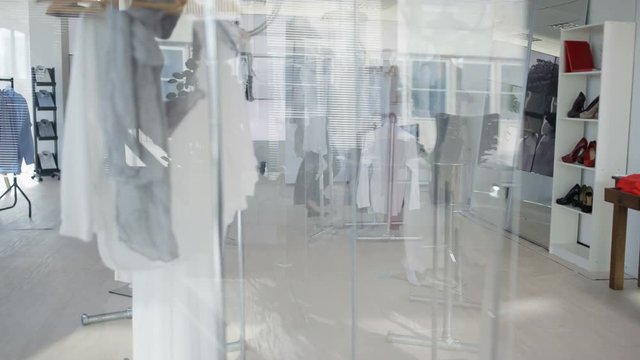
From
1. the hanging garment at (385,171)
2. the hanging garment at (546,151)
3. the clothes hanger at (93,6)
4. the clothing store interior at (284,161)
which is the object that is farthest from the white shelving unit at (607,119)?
the clothes hanger at (93,6)

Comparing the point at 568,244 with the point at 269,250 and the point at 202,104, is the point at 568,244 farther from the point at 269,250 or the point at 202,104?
the point at 202,104

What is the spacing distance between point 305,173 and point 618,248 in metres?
2.72

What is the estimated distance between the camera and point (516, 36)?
2270mm

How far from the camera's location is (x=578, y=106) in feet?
16.1

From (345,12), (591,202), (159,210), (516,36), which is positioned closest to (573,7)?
(591,202)

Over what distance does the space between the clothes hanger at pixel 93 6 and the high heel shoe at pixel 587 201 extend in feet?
12.4

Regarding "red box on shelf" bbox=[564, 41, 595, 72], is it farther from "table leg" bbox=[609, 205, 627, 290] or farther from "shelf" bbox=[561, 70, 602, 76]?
"table leg" bbox=[609, 205, 627, 290]

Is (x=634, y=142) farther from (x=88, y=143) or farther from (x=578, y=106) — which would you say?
(x=88, y=143)

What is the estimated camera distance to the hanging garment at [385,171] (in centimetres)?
230

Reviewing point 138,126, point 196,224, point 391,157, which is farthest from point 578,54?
point 138,126

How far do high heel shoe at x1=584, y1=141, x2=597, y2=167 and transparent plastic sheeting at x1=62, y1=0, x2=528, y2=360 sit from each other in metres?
2.60

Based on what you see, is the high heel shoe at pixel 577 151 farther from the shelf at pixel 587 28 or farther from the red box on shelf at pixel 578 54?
the shelf at pixel 587 28

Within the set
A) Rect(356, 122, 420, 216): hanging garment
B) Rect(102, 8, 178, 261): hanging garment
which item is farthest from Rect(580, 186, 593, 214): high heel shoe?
Rect(102, 8, 178, 261): hanging garment

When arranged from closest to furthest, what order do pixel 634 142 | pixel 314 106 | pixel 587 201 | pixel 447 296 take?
pixel 314 106 < pixel 447 296 < pixel 634 142 < pixel 587 201
